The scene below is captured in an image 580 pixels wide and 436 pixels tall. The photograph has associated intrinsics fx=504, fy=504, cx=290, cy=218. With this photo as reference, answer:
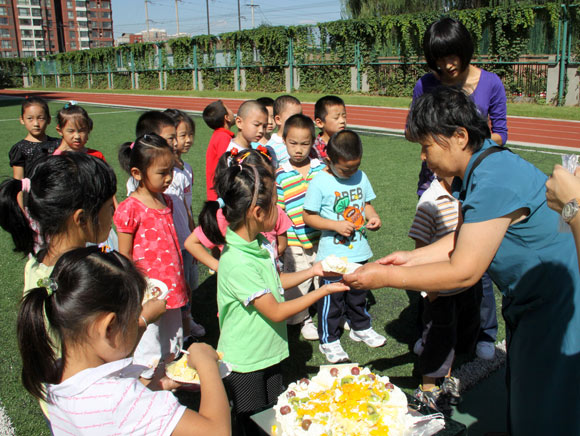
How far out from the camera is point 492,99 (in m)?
3.57

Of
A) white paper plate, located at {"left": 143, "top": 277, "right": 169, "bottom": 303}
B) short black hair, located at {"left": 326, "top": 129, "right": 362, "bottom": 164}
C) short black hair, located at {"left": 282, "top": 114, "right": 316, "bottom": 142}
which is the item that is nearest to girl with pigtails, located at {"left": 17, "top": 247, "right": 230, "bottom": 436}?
white paper plate, located at {"left": 143, "top": 277, "right": 169, "bottom": 303}

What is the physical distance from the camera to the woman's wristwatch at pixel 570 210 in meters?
1.48

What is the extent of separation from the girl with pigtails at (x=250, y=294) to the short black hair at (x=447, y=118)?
0.79 m

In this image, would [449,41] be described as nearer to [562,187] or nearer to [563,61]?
[562,187]

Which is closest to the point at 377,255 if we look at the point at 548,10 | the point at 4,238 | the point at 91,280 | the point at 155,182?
Answer: the point at 155,182

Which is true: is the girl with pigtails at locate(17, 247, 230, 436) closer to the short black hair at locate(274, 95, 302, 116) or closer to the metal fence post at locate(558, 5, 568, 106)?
the short black hair at locate(274, 95, 302, 116)

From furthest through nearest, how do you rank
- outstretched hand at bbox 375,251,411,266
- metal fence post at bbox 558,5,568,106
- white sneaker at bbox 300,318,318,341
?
metal fence post at bbox 558,5,568,106, white sneaker at bbox 300,318,318,341, outstretched hand at bbox 375,251,411,266

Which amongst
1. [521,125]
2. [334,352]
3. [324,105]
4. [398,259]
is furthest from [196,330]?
[521,125]

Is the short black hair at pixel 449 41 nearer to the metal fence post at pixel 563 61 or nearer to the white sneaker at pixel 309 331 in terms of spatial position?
the white sneaker at pixel 309 331

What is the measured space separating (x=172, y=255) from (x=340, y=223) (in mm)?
1151

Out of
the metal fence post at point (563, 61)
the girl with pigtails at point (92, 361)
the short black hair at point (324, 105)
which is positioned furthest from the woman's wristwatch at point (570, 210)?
the metal fence post at point (563, 61)

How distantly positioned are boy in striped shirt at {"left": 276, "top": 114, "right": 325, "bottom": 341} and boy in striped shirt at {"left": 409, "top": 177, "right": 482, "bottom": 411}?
1.02 meters

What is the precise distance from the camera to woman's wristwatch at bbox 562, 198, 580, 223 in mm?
1482

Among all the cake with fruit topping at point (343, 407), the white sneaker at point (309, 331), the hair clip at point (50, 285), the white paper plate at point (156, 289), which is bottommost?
the white sneaker at point (309, 331)
